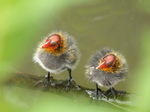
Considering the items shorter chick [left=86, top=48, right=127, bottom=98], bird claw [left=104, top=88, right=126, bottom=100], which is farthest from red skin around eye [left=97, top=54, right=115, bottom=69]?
bird claw [left=104, top=88, right=126, bottom=100]

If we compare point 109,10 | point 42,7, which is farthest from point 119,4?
point 42,7

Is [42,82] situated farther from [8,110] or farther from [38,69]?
[38,69]

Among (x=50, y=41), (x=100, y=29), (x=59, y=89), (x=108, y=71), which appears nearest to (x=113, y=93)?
(x=108, y=71)

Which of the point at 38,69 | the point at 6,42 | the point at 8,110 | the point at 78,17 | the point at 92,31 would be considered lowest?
the point at 8,110

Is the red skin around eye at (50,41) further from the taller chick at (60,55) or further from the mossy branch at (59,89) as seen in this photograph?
the mossy branch at (59,89)

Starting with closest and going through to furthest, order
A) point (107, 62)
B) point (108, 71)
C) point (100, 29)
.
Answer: point (107, 62) < point (108, 71) < point (100, 29)

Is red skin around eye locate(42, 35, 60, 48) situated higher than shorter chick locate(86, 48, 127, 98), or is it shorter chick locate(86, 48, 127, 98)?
red skin around eye locate(42, 35, 60, 48)

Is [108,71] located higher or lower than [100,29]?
lower

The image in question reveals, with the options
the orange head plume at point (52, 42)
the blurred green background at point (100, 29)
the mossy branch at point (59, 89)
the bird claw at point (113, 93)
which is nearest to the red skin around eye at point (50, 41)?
the orange head plume at point (52, 42)

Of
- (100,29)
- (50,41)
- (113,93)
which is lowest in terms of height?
(113,93)

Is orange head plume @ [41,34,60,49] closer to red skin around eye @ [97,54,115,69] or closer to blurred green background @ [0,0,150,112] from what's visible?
red skin around eye @ [97,54,115,69]

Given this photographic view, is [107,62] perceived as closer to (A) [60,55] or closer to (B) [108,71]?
(B) [108,71]
